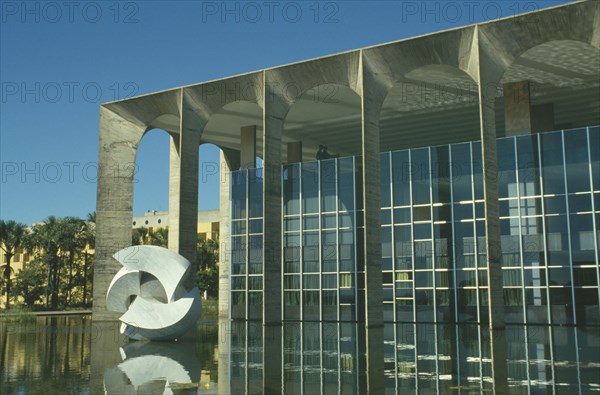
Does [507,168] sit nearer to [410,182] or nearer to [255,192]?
[410,182]

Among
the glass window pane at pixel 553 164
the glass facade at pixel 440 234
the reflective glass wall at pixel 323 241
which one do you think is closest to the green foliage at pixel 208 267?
the glass facade at pixel 440 234

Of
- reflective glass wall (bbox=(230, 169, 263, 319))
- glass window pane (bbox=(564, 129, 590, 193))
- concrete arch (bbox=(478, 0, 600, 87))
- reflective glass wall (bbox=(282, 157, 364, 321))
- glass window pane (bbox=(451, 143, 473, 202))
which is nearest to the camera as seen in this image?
concrete arch (bbox=(478, 0, 600, 87))

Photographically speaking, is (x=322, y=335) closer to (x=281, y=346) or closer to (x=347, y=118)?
(x=281, y=346)

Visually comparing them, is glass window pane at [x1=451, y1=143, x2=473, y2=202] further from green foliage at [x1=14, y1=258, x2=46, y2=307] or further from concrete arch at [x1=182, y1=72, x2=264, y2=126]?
green foliage at [x1=14, y1=258, x2=46, y2=307]

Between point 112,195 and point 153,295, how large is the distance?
674 inches

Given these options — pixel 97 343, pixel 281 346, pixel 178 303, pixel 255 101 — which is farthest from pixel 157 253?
pixel 255 101

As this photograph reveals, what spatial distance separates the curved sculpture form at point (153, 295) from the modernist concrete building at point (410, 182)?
635cm

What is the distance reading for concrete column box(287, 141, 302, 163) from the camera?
45500mm

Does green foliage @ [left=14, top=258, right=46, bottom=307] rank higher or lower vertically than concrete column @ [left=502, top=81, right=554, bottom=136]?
lower

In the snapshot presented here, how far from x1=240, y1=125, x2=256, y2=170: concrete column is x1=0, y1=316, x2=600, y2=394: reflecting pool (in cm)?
1750

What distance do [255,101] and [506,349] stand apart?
70.0 feet

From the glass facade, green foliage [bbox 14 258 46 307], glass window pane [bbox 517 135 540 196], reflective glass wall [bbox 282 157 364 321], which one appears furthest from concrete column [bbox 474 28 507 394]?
green foliage [bbox 14 258 46 307]

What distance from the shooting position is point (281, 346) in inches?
834

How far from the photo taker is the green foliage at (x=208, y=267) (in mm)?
63156
